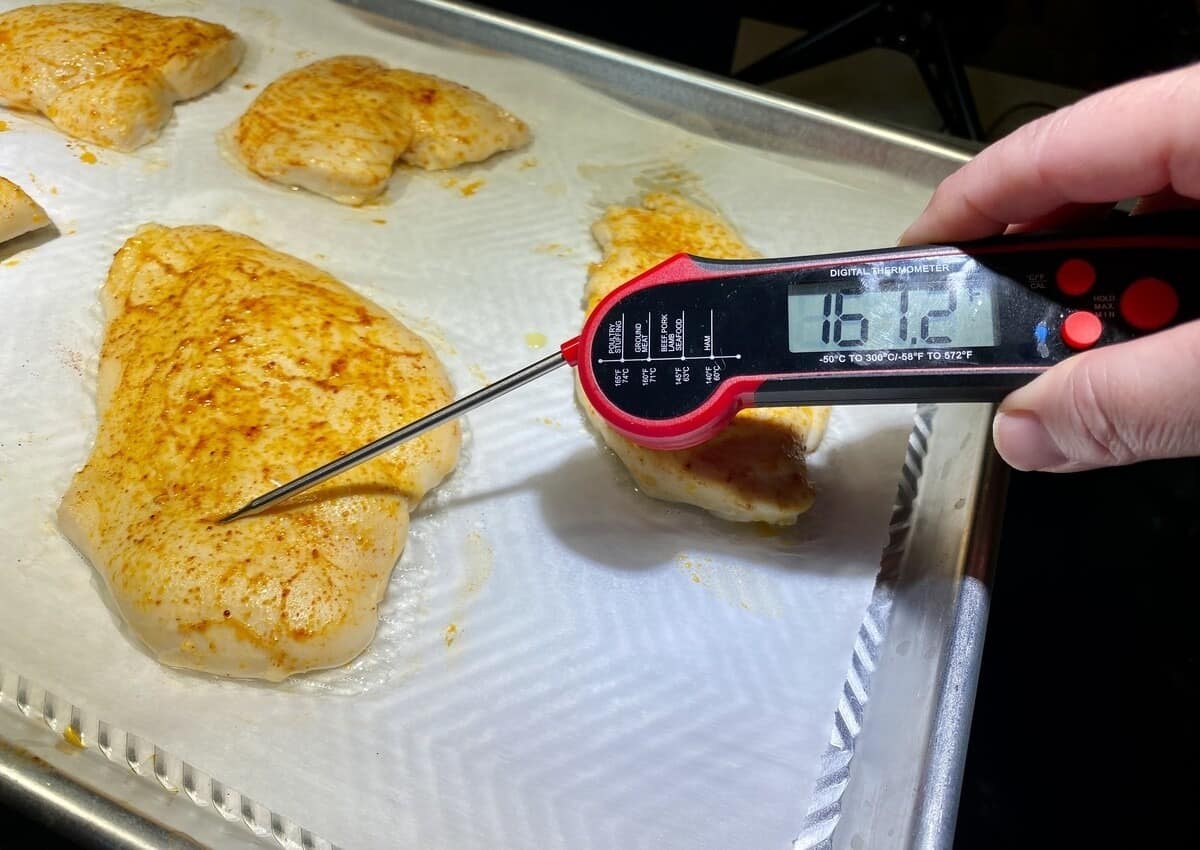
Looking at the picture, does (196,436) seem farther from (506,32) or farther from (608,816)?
(506,32)

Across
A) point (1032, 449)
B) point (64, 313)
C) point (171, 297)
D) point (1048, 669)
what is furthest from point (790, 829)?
point (64, 313)

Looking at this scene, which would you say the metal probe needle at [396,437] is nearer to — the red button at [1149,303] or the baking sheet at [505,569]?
the baking sheet at [505,569]

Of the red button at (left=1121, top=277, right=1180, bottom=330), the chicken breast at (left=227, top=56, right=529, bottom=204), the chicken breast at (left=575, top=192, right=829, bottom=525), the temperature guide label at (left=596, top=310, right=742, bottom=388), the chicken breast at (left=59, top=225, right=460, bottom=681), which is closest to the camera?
the red button at (left=1121, top=277, right=1180, bottom=330)

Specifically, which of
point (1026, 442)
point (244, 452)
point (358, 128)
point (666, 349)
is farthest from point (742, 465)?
point (358, 128)

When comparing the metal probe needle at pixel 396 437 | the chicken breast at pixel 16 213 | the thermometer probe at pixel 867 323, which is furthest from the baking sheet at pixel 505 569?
the thermometer probe at pixel 867 323

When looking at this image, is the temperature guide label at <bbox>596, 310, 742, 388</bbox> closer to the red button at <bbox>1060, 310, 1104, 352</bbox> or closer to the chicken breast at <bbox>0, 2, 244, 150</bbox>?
the red button at <bbox>1060, 310, 1104, 352</bbox>

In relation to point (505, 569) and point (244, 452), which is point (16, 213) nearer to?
point (244, 452)

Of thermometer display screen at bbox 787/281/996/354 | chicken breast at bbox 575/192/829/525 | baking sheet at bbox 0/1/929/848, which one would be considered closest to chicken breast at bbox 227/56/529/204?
baking sheet at bbox 0/1/929/848
